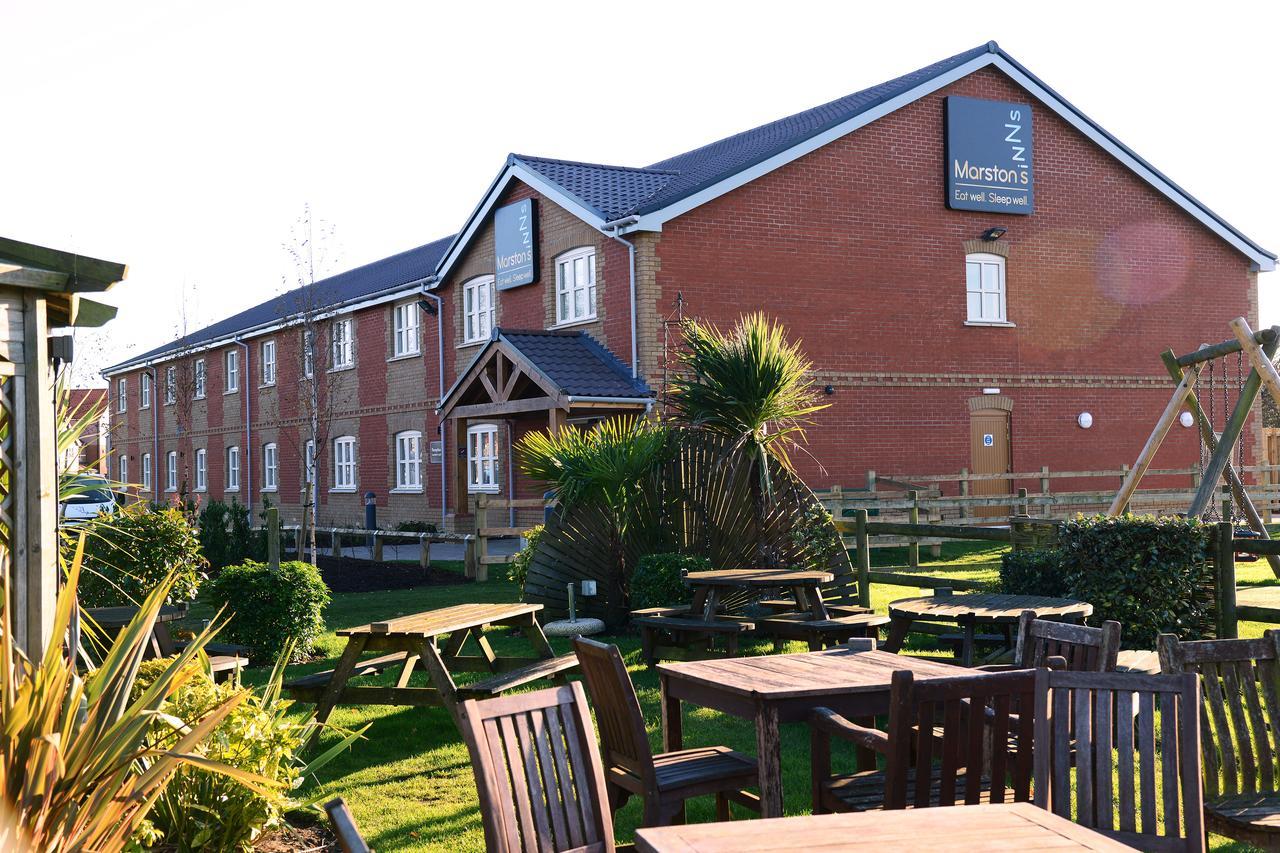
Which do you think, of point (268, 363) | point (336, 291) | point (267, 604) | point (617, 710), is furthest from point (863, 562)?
point (268, 363)

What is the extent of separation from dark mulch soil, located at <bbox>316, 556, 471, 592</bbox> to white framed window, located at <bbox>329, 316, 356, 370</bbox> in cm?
1205

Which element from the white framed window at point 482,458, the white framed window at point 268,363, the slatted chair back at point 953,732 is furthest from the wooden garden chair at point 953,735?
the white framed window at point 268,363

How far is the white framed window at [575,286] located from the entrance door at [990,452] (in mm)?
7544

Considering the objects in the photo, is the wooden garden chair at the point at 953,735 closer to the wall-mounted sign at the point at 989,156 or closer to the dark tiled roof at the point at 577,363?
the dark tiled roof at the point at 577,363

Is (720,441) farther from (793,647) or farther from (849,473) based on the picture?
(849,473)

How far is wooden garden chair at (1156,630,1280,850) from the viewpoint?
5016 millimetres

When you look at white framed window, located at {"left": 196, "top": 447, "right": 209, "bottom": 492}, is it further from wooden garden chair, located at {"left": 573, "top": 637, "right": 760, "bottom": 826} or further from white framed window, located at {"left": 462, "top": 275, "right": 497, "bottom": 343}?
wooden garden chair, located at {"left": 573, "top": 637, "right": 760, "bottom": 826}

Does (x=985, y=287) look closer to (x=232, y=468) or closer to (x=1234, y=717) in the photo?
(x=1234, y=717)

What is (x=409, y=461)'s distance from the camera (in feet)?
98.5

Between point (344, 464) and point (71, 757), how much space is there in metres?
29.5

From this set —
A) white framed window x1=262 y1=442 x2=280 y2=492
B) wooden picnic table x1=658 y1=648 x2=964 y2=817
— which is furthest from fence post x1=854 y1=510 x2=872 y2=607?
white framed window x1=262 y1=442 x2=280 y2=492

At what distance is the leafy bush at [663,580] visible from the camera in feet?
40.0

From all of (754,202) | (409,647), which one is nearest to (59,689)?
(409,647)

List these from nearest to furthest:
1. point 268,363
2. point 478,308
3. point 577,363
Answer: point 577,363 < point 478,308 < point 268,363
